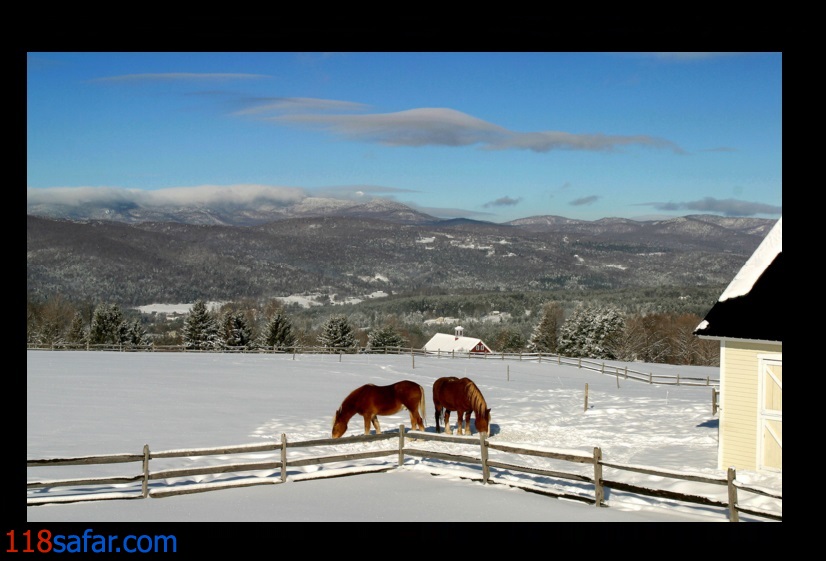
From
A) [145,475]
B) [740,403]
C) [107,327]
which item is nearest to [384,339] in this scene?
[107,327]

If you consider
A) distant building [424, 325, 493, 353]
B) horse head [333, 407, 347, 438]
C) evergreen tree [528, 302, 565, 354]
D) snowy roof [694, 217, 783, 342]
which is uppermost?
snowy roof [694, 217, 783, 342]

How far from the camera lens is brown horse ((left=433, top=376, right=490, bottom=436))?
19.2 metres

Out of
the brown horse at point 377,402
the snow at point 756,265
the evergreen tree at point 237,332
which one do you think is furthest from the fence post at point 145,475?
the evergreen tree at point 237,332

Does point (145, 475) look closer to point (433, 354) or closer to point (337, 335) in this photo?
point (433, 354)

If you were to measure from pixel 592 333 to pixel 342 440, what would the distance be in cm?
5436

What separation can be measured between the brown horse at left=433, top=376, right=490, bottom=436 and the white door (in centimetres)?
687

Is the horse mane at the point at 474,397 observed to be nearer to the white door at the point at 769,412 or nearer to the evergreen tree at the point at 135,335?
the white door at the point at 769,412

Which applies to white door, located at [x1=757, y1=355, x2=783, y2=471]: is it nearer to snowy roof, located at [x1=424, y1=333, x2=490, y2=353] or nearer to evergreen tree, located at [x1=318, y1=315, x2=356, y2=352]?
evergreen tree, located at [x1=318, y1=315, x2=356, y2=352]

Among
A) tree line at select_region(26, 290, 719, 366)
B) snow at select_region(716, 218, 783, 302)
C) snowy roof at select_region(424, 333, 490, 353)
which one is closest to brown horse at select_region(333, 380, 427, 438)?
snow at select_region(716, 218, 783, 302)

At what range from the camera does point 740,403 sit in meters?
14.6

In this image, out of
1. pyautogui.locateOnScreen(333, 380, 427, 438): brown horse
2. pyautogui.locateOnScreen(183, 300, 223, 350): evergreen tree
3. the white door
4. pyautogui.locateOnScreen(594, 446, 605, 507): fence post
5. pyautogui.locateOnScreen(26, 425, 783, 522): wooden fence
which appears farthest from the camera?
pyautogui.locateOnScreen(183, 300, 223, 350): evergreen tree

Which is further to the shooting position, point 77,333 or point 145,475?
point 77,333

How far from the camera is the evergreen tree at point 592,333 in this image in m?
64.9
